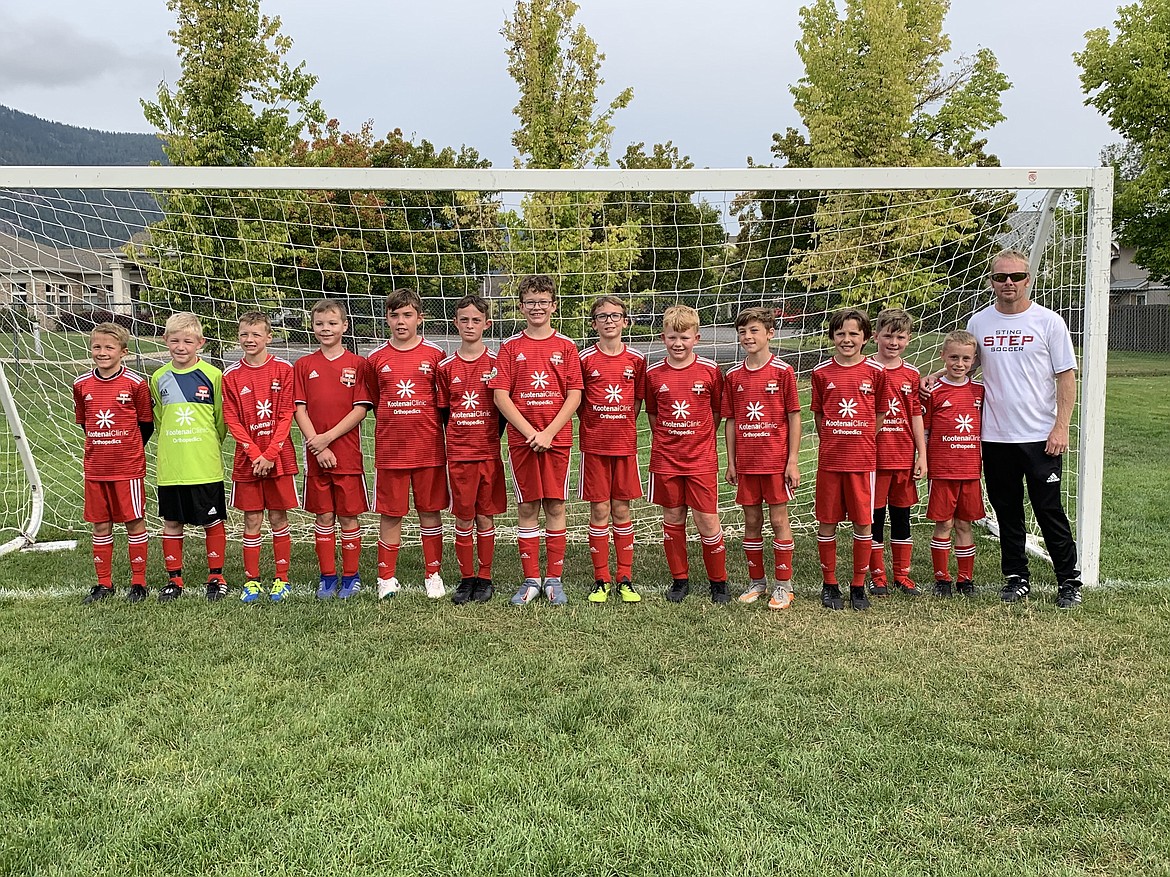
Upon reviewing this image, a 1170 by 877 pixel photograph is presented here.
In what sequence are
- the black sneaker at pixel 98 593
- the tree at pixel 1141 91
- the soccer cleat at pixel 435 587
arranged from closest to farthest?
the black sneaker at pixel 98 593, the soccer cleat at pixel 435 587, the tree at pixel 1141 91

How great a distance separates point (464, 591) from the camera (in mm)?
4457

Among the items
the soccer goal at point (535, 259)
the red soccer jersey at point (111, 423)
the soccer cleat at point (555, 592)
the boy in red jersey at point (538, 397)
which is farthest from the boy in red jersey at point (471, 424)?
the red soccer jersey at point (111, 423)

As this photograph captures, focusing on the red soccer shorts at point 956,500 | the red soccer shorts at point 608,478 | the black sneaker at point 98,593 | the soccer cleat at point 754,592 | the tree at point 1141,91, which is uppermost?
the tree at point 1141,91

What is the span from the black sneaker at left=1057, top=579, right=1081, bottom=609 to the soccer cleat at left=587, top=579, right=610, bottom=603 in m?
2.39

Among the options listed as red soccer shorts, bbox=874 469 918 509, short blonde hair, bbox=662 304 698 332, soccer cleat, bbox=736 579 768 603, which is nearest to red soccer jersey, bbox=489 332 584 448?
short blonde hair, bbox=662 304 698 332

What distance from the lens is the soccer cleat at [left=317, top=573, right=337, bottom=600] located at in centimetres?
448

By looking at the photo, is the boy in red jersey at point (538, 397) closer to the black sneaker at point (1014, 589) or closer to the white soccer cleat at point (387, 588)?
the white soccer cleat at point (387, 588)

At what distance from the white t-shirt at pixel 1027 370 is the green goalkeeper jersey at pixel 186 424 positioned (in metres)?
4.32

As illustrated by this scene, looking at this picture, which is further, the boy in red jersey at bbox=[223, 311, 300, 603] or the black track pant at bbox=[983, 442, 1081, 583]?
the boy in red jersey at bbox=[223, 311, 300, 603]

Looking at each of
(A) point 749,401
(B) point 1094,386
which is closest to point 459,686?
(A) point 749,401

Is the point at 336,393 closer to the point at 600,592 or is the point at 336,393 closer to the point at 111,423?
the point at 111,423

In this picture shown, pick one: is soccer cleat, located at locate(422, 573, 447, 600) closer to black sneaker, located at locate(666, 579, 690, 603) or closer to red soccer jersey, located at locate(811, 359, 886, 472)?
black sneaker, located at locate(666, 579, 690, 603)

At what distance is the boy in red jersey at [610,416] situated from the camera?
4.34 m

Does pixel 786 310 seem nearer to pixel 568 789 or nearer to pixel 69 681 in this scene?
pixel 568 789
